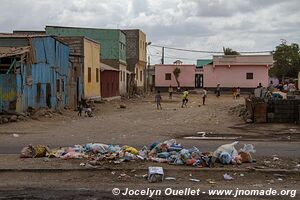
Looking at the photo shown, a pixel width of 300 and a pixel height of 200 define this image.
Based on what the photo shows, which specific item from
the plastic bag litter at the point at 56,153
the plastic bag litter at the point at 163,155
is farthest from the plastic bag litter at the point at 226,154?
the plastic bag litter at the point at 56,153

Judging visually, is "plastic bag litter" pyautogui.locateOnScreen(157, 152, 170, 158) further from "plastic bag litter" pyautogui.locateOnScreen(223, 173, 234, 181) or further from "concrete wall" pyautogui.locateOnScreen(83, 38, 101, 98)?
"concrete wall" pyautogui.locateOnScreen(83, 38, 101, 98)

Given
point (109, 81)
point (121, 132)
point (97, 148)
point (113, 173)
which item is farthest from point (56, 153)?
point (109, 81)

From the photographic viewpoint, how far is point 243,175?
9.96 m

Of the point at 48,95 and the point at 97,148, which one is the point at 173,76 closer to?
the point at 48,95

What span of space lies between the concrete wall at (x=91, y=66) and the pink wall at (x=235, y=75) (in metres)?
29.7

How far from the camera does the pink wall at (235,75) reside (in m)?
70.1

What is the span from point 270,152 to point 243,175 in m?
3.67

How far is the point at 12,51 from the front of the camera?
2514 centimetres

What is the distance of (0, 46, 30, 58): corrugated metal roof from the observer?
2425cm

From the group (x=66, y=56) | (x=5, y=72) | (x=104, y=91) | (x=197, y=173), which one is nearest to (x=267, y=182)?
(x=197, y=173)

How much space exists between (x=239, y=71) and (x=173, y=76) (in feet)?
32.9

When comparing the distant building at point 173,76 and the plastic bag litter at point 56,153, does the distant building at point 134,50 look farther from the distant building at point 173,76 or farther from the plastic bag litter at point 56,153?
the plastic bag litter at point 56,153

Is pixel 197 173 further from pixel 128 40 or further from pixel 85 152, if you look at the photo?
pixel 128 40

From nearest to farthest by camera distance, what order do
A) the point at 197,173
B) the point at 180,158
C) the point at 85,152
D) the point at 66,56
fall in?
1. the point at 197,173
2. the point at 180,158
3. the point at 85,152
4. the point at 66,56
